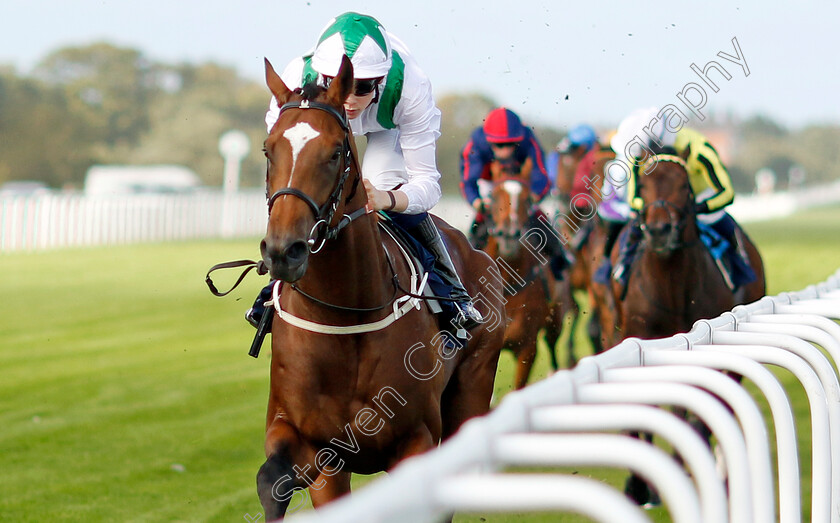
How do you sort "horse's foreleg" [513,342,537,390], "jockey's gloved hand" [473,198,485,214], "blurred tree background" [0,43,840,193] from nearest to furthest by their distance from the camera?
"horse's foreleg" [513,342,537,390]
"jockey's gloved hand" [473,198,485,214]
"blurred tree background" [0,43,840,193]

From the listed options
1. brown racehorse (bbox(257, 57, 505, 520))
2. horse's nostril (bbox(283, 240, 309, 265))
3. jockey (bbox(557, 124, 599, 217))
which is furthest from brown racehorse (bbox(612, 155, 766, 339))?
jockey (bbox(557, 124, 599, 217))

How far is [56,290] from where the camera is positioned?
45.7 feet

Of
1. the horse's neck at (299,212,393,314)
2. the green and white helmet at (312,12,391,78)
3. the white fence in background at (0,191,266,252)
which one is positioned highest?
the white fence in background at (0,191,266,252)

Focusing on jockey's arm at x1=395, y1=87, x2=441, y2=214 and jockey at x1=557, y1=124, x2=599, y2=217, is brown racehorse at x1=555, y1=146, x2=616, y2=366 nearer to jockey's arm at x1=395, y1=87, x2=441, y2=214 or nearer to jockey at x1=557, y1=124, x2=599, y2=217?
jockey at x1=557, y1=124, x2=599, y2=217

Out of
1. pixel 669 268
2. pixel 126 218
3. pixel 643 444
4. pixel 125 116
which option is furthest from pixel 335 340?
pixel 125 116

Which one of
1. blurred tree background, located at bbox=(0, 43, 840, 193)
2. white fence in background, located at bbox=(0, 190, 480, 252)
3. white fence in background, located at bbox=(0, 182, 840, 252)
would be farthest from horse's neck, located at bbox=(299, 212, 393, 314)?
blurred tree background, located at bbox=(0, 43, 840, 193)

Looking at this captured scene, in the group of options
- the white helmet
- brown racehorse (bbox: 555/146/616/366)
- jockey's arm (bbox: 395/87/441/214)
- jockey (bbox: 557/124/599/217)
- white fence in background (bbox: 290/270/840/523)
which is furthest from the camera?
jockey (bbox: 557/124/599/217)

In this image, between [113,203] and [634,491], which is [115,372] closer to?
[634,491]

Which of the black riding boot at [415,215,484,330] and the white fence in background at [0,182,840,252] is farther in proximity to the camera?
the white fence in background at [0,182,840,252]

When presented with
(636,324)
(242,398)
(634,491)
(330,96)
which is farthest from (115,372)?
(330,96)

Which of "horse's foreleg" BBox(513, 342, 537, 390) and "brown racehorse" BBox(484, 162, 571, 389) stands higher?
"brown racehorse" BBox(484, 162, 571, 389)

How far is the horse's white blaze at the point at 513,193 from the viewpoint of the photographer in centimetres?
650

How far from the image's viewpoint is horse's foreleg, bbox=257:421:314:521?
292 centimetres

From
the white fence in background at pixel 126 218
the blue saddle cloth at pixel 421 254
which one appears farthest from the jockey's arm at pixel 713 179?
the white fence in background at pixel 126 218
